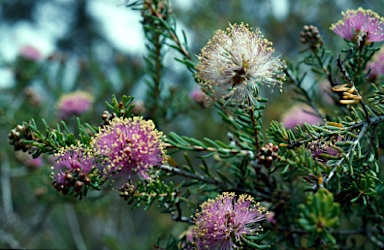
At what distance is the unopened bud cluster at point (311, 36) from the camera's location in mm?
916

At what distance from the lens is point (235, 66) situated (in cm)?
69

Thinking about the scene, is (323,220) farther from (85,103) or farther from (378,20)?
(85,103)

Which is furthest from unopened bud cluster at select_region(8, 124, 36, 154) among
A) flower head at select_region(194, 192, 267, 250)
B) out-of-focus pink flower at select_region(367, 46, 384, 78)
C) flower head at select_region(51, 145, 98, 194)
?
out-of-focus pink flower at select_region(367, 46, 384, 78)

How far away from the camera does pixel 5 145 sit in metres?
1.95

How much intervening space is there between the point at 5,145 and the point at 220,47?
1.59 meters

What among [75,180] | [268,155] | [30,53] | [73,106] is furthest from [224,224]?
[30,53]

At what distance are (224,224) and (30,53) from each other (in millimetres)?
1980

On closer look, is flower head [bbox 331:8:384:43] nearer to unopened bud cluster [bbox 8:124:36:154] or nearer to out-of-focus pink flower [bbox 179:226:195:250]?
out-of-focus pink flower [bbox 179:226:195:250]

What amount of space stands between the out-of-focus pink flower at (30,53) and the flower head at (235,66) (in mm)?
1791

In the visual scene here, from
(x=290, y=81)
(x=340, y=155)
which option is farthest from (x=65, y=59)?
(x=340, y=155)

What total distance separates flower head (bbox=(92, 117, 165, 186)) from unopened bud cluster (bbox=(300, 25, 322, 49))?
1.51 feet

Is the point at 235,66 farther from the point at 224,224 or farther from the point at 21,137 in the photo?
the point at 21,137

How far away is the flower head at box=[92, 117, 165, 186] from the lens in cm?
64

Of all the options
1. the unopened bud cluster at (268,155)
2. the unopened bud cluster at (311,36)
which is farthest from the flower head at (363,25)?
the unopened bud cluster at (268,155)
